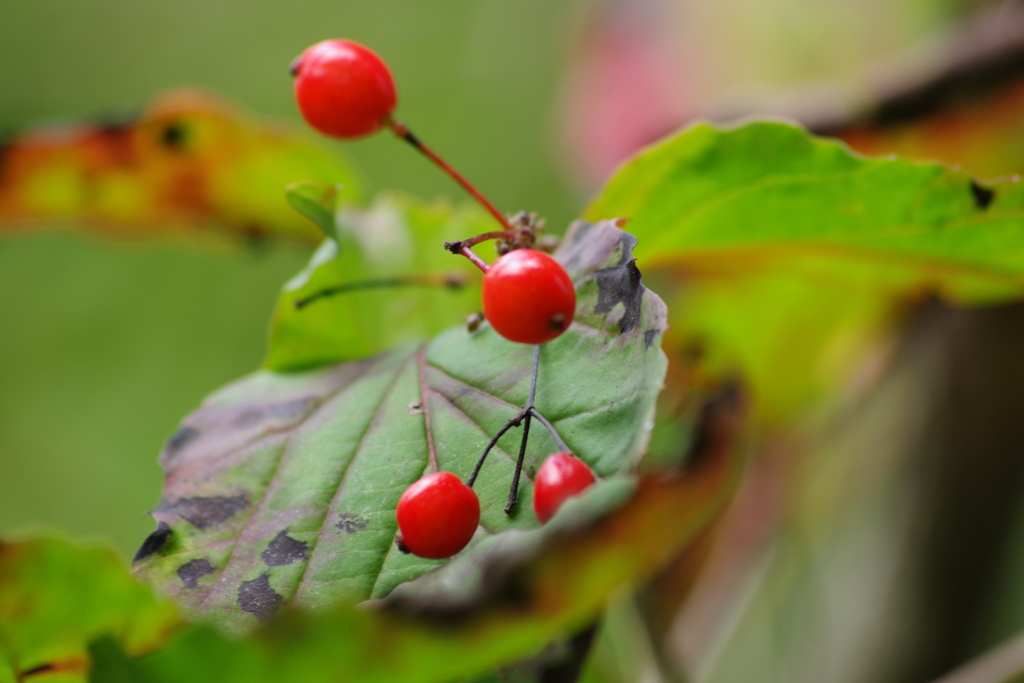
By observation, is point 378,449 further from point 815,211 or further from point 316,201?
point 815,211

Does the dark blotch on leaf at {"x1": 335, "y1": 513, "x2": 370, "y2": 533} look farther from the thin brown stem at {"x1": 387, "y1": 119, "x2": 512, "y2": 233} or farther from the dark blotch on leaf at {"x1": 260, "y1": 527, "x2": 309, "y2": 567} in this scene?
the thin brown stem at {"x1": 387, "y1": 119, "x2": 512, "y2": 233}

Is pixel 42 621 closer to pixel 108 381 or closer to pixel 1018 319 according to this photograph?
pixel 1018 319

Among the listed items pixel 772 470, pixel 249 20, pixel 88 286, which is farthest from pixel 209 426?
pixel 249 20

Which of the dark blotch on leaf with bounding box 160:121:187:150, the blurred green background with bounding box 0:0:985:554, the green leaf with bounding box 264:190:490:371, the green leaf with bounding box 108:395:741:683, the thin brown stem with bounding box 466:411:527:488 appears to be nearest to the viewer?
the green leaf with bounding box 108:395:741:683

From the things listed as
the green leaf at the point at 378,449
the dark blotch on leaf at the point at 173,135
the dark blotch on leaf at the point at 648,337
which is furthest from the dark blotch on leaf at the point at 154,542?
the dark blotch on leaf at the point at 173,135

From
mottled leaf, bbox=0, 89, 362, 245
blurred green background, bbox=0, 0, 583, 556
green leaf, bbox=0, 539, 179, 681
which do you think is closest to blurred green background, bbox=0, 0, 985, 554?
blurred green background, bbox=0, 0, 583, 556

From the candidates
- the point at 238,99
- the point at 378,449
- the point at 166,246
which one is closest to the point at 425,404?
the point at 378,449

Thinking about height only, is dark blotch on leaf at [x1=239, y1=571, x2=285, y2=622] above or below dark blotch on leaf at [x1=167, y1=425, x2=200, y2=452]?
below
